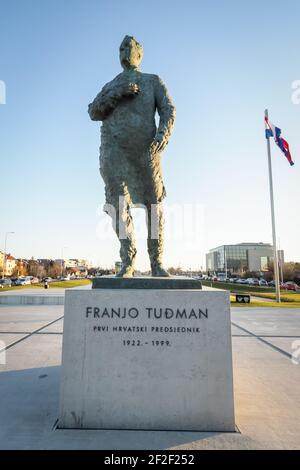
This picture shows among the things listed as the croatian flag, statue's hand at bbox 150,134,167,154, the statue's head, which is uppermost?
the croatian flag

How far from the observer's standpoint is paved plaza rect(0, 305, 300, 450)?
9.21 ft

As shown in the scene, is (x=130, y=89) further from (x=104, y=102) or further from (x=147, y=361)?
(x=147, y=361)

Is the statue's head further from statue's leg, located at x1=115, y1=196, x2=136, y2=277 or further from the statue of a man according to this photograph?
statue's leg, located at x1=115, y1=196, x2=136, y2=277

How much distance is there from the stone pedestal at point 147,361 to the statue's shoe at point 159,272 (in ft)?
3.23

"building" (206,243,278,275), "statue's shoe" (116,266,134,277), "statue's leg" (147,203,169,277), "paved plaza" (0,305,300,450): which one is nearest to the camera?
"paved plaza" (0,305,300,450)

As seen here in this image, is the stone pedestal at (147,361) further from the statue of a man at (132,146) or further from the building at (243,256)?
the building at (243,256)

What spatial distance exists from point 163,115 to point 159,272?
2192 millimetres

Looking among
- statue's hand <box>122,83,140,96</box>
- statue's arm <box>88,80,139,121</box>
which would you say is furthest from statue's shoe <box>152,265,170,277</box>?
statue's hand <box>122,83,140,96</box>

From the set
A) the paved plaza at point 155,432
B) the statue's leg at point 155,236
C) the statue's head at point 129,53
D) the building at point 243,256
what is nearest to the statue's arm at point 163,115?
the statue's head at point 129,53

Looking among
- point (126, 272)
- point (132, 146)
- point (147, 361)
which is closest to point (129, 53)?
point (132, 146)

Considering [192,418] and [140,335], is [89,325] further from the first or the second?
[192,418]

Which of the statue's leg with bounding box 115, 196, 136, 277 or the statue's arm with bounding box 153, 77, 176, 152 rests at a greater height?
the statue's arm with bounding box 153, 77, 176, 152

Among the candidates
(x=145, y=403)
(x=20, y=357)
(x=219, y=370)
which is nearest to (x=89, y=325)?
(x=145, y=403)

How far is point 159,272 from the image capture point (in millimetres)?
4383
